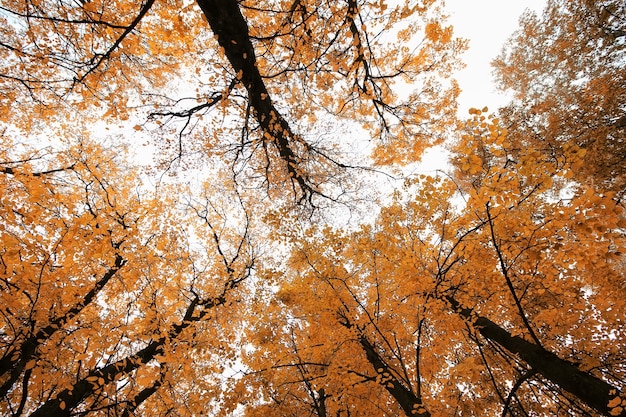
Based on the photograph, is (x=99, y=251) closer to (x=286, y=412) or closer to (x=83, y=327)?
(x=83, y=327)

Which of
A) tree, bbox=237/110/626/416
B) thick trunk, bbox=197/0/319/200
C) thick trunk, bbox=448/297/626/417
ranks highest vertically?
thick trunk, bbox=197/0/319/200

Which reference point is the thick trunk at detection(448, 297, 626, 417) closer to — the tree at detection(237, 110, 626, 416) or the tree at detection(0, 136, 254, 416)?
the tree at detection(237, 110, 626, 416)

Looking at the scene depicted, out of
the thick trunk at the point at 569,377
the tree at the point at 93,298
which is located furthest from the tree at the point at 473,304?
the tree at the point at 93,298

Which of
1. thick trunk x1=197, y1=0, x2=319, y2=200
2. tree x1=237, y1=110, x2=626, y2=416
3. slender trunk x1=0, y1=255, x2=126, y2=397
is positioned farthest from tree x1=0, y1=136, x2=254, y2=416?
thick trunk x1=197, y1=0, x2=319, y2=200

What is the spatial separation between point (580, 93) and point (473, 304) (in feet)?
21.8

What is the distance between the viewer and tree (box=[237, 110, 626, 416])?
290 cm

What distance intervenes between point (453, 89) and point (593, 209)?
571cm

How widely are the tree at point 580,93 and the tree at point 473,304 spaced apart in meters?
2.44

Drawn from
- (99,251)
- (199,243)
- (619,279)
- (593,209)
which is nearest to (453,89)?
(619,279)

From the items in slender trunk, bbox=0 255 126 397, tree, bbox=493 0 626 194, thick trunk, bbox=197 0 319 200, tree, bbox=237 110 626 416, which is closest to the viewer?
tree, bbox=237 110 626 416

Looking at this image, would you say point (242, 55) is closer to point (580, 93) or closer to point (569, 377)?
point (569, 377)

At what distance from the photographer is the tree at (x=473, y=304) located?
2.90 meters

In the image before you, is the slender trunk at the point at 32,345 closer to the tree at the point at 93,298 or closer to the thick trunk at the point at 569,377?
the tree at the point at 93,298

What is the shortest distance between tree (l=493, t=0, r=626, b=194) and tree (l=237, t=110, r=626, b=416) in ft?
8.00
